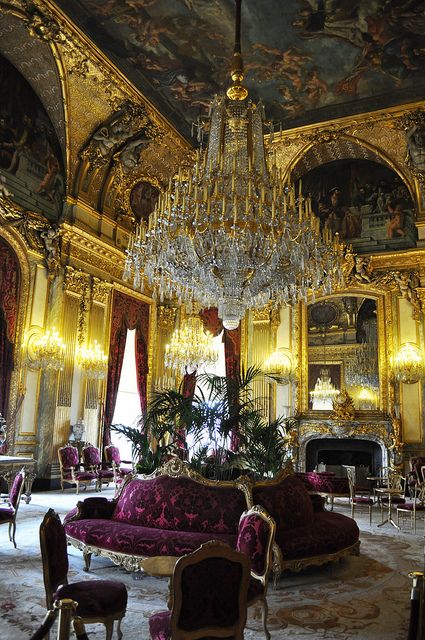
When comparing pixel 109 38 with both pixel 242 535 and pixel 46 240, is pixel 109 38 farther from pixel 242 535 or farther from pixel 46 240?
pixel 242 535

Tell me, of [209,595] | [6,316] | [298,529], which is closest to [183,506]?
[298,529]

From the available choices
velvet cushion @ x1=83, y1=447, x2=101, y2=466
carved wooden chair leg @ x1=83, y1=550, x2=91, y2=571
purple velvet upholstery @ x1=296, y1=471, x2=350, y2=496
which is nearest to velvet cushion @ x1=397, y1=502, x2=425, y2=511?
purple velvet upholstery @ x1=296, y1=471, x2=350, y2=496

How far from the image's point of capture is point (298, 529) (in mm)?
4836

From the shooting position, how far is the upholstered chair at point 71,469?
29.1ft

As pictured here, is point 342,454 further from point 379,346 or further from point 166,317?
point 166,317

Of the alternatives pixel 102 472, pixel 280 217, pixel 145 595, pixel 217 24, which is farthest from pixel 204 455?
pixel 217 24

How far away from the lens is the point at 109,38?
8523 millimetres

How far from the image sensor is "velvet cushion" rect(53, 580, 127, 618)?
285 cm

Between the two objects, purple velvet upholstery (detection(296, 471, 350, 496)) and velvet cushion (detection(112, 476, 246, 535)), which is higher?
velvet cushion (detection(112, 476, 246, 535))

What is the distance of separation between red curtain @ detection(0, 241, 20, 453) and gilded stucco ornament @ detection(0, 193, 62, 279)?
40cm

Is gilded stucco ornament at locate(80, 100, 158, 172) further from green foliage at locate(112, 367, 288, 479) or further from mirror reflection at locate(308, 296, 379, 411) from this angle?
green foliage at locate(112, 367, 288, 479)

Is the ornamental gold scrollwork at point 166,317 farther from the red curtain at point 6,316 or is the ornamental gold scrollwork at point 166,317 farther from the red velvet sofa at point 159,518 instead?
the red velvet sofa at point 159,518

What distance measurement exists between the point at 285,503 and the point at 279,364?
21.5ft

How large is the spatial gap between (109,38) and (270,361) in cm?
683
